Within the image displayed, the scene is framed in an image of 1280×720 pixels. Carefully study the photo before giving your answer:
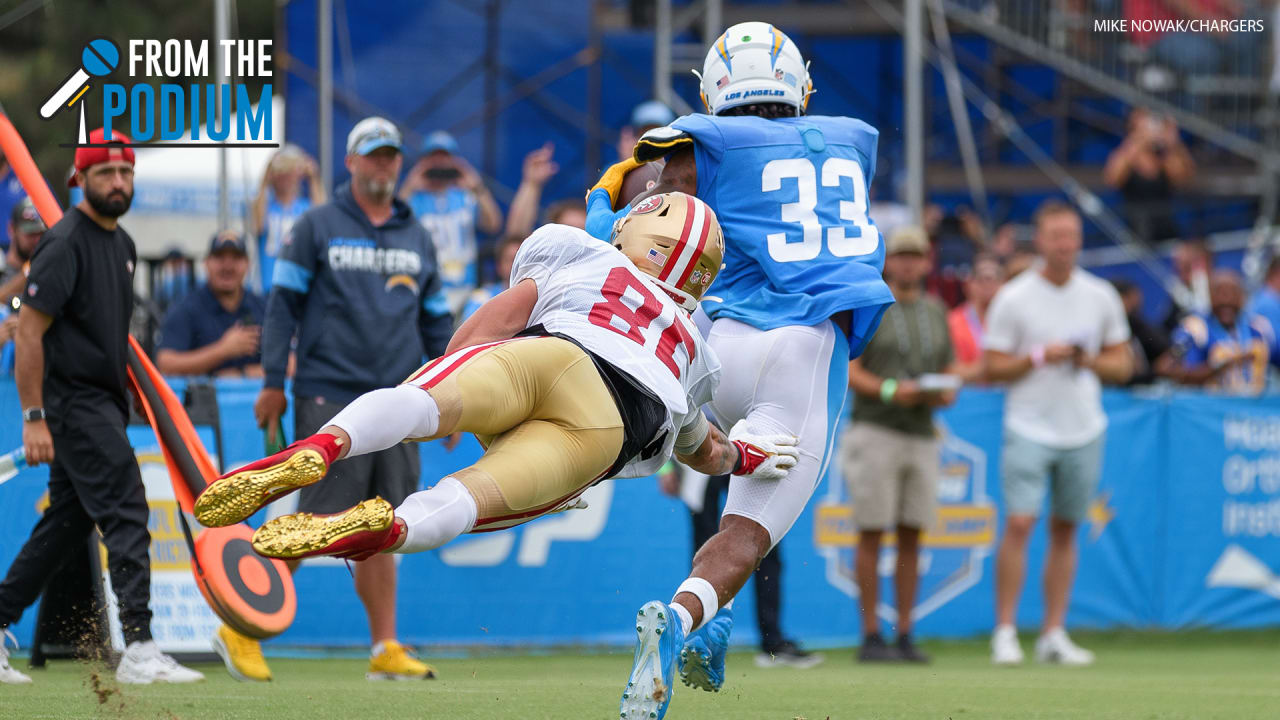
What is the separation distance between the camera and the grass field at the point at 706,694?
5633 mm

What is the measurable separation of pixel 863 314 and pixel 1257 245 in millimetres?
9951

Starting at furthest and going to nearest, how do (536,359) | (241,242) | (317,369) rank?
(241,242)
(317,369)
(536,359)

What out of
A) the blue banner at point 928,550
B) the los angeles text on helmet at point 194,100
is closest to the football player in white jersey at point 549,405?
the los angeles text on helmet at point 194,100

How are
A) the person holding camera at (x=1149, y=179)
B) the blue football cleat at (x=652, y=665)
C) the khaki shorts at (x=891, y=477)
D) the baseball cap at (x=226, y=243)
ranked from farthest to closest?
the person holding camera at (x=1149, y=179) → the khaki shorts at (x=891, y=477) → the baseball cap at (x=226, y=243) → the blue football cleat at (x=652, y=665)

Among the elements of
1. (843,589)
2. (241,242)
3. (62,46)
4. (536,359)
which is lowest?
(843,589)

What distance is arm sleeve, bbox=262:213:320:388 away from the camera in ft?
25.1

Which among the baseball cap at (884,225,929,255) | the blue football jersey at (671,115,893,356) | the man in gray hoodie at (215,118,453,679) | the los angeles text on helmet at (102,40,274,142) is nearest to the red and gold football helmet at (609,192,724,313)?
the blue football jersey at (671,115,893,356)

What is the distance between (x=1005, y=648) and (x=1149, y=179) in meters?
6.44

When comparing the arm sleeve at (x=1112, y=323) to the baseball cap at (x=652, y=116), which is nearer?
the arm sleeve at (x=1112, y=323)

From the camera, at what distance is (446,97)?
1316cm

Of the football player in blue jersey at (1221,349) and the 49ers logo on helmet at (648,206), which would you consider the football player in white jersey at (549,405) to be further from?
the football player in blue jersey at (1221,349)

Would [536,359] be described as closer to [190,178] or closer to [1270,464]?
[1270,464]

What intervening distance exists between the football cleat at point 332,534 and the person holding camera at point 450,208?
657 centimetres

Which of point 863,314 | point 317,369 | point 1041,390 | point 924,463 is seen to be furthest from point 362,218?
point 1041,390
